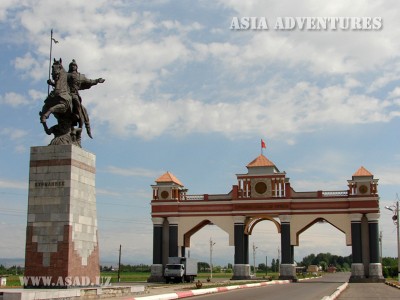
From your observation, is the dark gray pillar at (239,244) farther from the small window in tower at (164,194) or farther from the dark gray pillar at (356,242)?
the dark gray pillar at (356,242)

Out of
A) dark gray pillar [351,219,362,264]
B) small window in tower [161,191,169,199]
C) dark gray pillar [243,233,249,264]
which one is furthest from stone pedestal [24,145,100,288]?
dark gray pillar [351,219,362,264]

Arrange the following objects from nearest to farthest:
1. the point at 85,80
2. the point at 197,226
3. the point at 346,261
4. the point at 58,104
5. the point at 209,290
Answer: the point at 58,104
the point at 85,80
the point at 209,290
the point at 197,226
the point at 346,261

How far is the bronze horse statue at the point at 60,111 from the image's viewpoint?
21469 mm

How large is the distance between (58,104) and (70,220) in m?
4.64

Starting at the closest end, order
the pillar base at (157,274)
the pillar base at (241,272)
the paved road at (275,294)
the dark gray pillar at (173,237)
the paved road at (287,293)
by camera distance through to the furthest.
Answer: the paved road at (275,294) → the paved road at (287,293) → the pillar base at (241,272) → the pillar base at (157,274) → the dark gray pillar at (173,237)

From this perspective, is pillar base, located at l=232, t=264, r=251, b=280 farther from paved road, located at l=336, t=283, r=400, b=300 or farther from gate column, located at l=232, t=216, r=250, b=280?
paved road, located at l=336, t=283, r=400, b=300

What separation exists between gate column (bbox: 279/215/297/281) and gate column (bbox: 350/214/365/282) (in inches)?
203

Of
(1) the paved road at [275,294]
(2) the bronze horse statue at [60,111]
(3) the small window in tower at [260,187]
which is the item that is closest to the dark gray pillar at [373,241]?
(3) the small window in tower at [260,187]

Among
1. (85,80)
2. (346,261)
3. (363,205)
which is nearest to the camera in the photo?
(85,80)

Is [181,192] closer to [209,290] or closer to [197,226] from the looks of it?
[197,226]

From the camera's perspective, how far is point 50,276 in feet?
64.1

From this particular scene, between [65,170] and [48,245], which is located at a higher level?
[65,170]

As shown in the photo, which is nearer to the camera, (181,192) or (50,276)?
(50,276)

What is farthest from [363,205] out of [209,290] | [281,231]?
[209,290]
